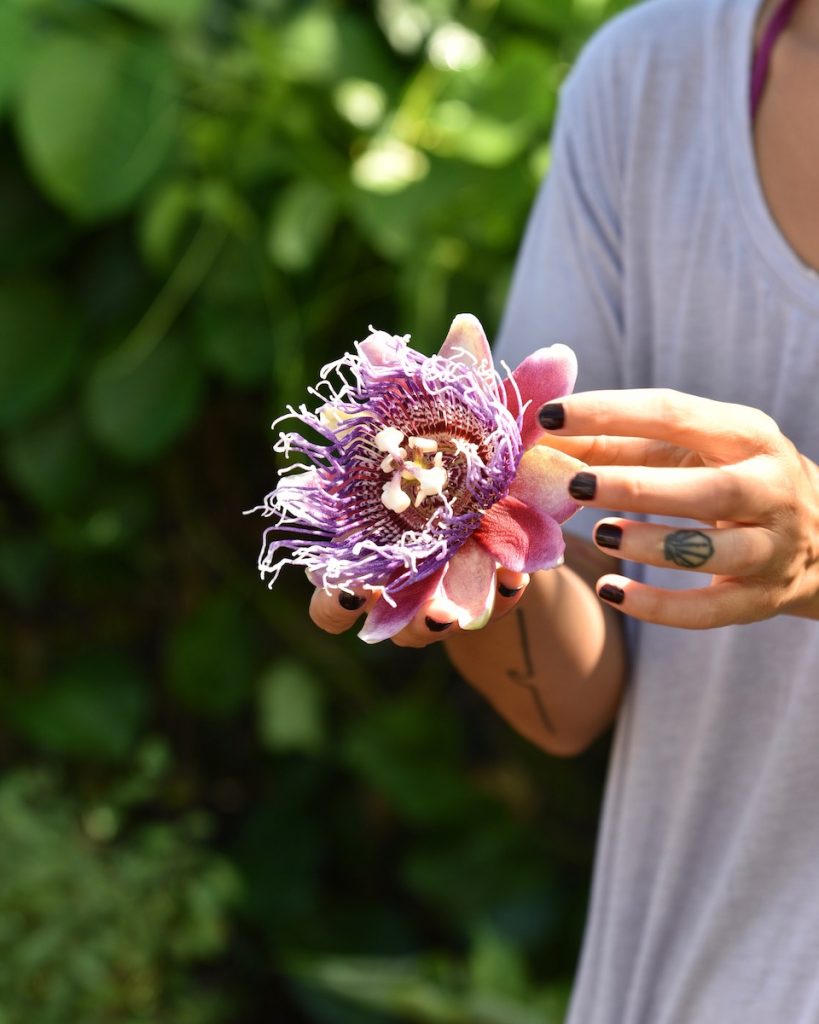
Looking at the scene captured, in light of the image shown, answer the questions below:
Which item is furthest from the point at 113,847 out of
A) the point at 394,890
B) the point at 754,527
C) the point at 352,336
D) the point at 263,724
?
the point at 754,527

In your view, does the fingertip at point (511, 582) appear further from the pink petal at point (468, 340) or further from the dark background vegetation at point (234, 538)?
the dark background vegetation at point (234, 538)

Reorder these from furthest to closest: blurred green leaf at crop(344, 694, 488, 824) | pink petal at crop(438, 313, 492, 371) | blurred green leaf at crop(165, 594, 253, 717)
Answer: blurred green leaf at crop(165, 594, 253, 717) < blurred green leaf at crop(344, 694, 488, 824) < pink petal at crop(438, 313, 492, 371)

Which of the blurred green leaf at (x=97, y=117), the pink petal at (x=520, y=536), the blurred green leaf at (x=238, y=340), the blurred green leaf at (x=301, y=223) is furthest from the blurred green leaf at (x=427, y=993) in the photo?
the pink petal at (x=520, y=536)

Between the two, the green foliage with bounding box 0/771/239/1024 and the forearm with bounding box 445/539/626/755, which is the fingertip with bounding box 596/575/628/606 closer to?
the forearm with bounding box 445/539/626/755

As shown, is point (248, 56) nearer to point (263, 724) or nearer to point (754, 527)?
point (263, 724)

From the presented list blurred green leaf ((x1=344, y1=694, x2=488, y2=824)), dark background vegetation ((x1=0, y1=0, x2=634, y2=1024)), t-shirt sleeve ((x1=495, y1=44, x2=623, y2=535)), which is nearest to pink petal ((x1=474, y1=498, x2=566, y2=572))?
t-shirt sleeve ((x1=495, y1=44, x2=623, y2=535))

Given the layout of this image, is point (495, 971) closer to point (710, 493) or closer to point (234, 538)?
point (234, 538)
